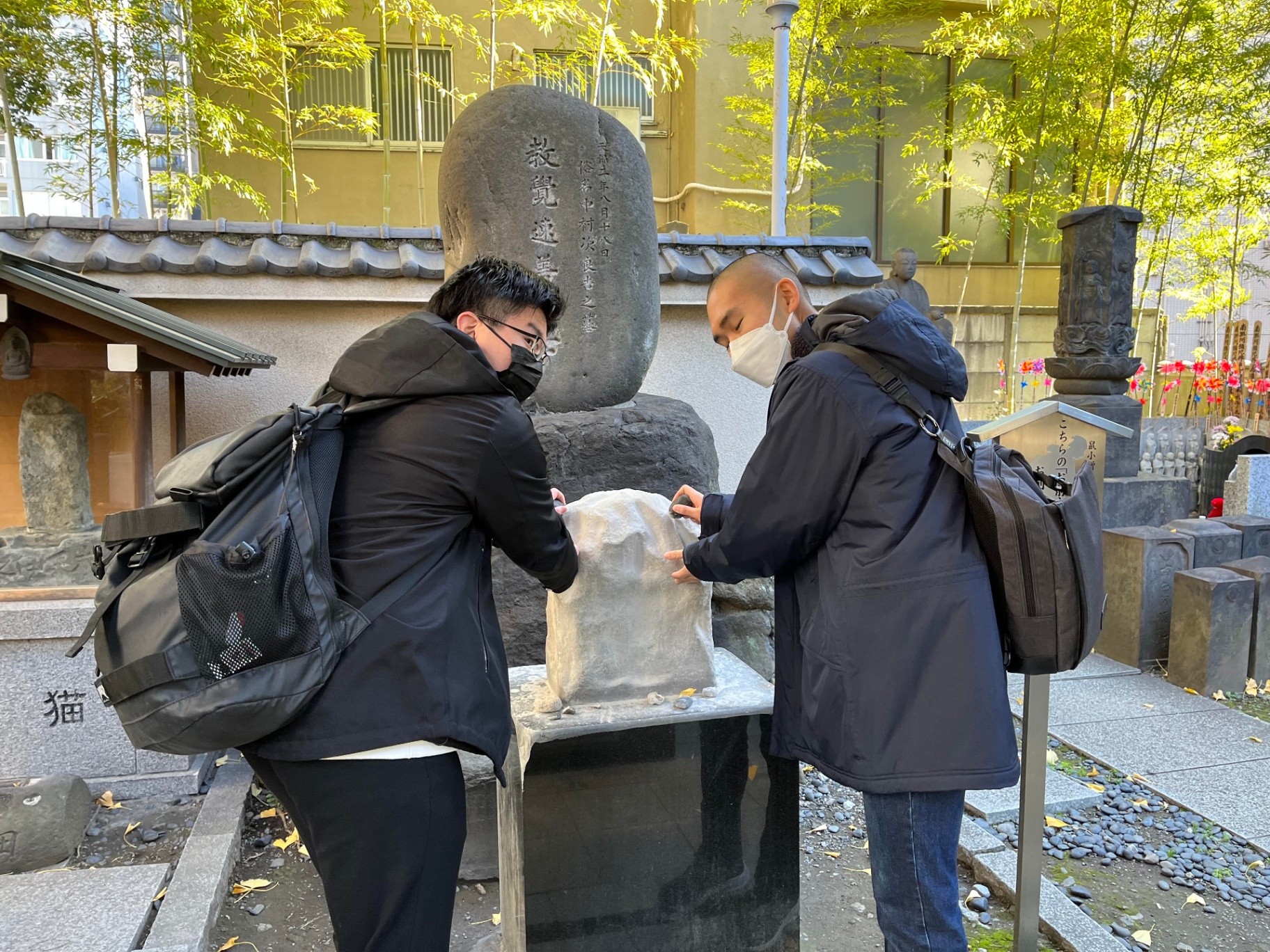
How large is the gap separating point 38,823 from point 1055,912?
3.35 m

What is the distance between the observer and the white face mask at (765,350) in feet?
6.83

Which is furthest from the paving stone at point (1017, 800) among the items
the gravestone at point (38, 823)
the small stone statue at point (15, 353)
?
the small stone statue at point (15, 353)

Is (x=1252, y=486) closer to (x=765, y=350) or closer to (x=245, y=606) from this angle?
(x=765, y=350)

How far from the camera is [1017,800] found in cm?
338

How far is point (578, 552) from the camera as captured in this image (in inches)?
81.9

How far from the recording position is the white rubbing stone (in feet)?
6.91

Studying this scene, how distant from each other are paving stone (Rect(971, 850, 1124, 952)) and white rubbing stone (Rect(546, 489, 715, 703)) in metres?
1.24

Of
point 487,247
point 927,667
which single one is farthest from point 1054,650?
point 487,247

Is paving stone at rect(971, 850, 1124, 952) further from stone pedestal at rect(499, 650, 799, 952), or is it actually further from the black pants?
the black pants

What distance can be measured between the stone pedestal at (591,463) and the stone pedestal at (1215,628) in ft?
9.79

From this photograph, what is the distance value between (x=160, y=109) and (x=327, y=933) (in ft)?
21.8

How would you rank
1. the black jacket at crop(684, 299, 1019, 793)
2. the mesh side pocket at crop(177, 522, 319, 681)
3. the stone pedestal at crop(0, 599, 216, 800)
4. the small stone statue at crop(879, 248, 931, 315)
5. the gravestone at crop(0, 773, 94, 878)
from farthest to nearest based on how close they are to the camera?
the small stone statue at crop(879, 248, 931, 315), the stone pedestal at crop(0, 599, 216, 800), the gravestone at crop(0, 773, 94, 878), the black jacket at crop(684, 299, 1019, 793), the mesh side pocket at crop(177, 522, 319, 681)

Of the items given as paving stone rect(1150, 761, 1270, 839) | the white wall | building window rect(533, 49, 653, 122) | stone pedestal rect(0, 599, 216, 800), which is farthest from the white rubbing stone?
building window rect(533, 49, 653, 122)

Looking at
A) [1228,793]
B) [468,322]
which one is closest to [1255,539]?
[1228,793]
